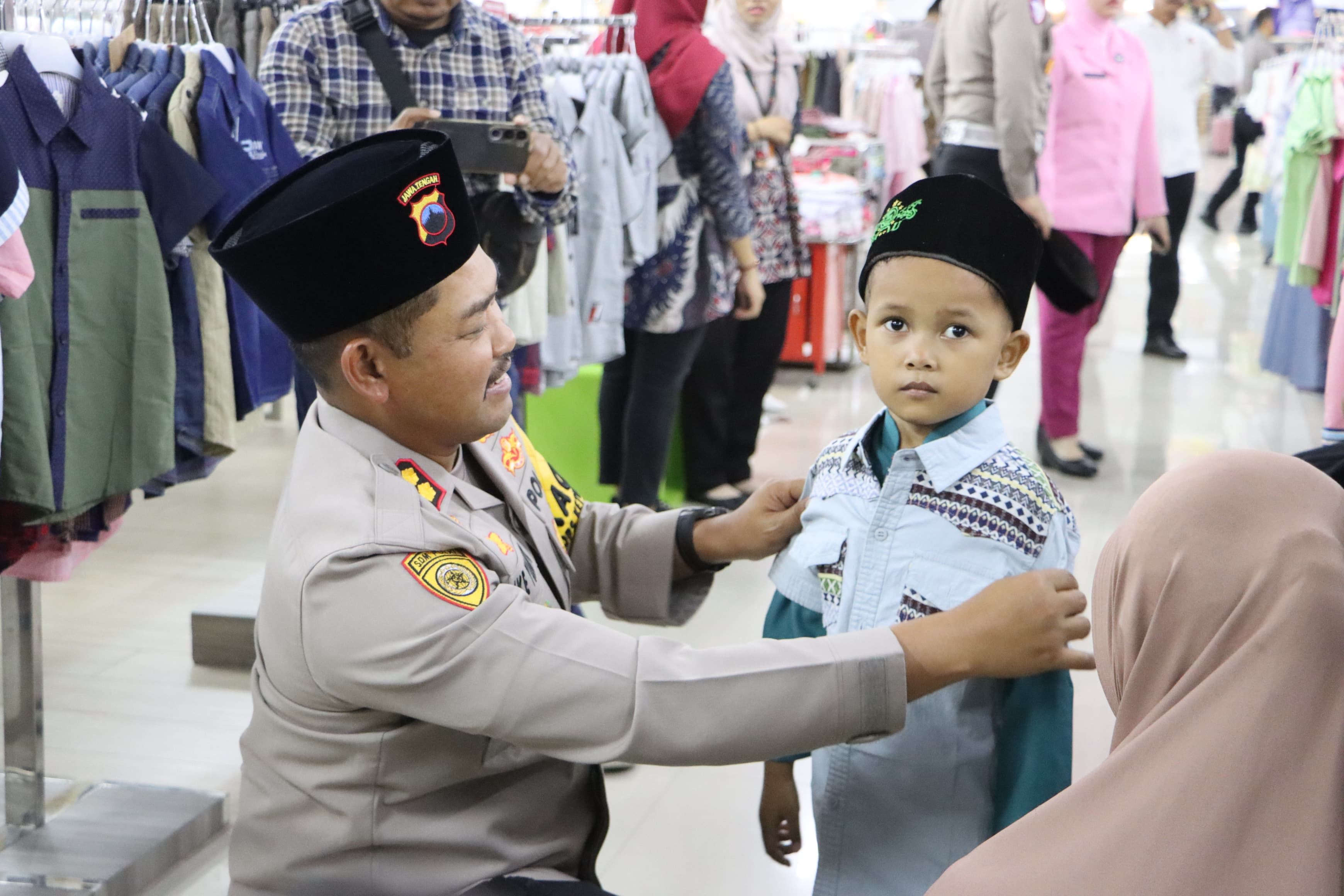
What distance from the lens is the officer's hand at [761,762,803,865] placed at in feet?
5.79

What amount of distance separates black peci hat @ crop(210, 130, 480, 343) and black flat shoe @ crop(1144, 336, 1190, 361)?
6604 mm

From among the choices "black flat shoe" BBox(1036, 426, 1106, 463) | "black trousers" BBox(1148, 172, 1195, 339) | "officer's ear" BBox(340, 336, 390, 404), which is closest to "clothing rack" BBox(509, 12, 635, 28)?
"black flat shoe" BBox(1036, 426, 1106, 463)

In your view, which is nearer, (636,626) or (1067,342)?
(636,626)

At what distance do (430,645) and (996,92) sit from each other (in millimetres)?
3751

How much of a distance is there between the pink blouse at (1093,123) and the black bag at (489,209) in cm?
255

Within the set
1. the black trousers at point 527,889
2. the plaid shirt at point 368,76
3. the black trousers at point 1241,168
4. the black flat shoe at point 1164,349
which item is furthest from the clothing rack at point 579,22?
the black trousers at point 1241,168

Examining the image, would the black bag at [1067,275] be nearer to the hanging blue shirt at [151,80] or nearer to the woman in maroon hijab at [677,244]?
the woman in maroon hijab at [677,244]

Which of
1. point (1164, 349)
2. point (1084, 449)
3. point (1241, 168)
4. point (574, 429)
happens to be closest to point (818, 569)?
point (574, 429)

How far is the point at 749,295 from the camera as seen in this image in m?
4.38

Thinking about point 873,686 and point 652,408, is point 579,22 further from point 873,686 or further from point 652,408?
point 873,686

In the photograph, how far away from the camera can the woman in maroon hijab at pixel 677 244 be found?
400cm

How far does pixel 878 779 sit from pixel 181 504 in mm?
3808

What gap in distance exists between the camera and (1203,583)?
1039 mm

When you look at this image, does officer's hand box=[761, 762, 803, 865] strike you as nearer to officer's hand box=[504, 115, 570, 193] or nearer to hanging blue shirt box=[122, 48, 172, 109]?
officer's hand box=[504, 115, 570, 193]
